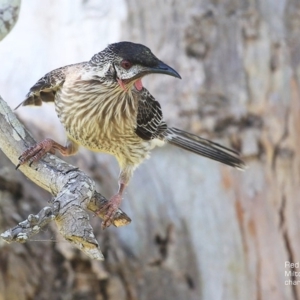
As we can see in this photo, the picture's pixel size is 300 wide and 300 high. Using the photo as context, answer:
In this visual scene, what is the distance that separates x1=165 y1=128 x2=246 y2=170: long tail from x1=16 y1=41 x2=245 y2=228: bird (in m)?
0.14

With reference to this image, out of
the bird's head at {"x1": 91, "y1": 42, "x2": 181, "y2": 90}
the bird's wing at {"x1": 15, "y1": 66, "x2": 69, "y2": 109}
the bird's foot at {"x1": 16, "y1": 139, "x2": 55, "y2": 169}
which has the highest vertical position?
the bird's wing at {"x1": 15, "y1": 66, "x2": 69, "y2": 109}

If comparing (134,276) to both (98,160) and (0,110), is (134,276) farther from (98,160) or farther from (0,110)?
A: (0,110)

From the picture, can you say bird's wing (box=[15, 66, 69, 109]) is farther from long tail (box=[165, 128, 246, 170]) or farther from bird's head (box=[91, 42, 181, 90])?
long tail (box=[165, 128, 246, 170])

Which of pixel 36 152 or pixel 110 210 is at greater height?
pixel 36 152

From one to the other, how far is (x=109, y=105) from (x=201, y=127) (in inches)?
60.5

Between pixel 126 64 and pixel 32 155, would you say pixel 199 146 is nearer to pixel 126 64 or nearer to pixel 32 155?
pixel 126 64

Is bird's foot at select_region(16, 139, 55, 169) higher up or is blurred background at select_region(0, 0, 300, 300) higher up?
blurred background at select_region(0, 0, 300, 300)

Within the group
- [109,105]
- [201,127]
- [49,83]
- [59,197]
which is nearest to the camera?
[59,197]

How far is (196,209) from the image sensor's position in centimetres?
483

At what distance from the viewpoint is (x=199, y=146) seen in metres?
4.04

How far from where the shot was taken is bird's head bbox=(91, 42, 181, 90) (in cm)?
293

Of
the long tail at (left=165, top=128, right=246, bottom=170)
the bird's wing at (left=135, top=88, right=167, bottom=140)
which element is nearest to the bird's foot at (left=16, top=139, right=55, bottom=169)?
the bird's wing at (left=135, top=88, right=167, bottom=140)

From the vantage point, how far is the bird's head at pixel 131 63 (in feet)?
9.60

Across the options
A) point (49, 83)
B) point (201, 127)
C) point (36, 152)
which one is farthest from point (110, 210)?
point (201, 127)
